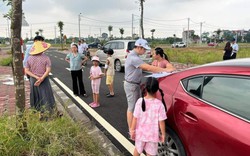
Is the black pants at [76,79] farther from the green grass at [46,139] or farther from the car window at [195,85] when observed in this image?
the car window at [195,85]

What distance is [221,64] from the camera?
118 inches

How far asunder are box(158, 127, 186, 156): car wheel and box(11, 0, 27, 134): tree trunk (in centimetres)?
192

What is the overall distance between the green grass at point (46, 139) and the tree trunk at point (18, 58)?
0.10 meters

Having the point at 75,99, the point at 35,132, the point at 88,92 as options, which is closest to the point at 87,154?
the point at 35,132

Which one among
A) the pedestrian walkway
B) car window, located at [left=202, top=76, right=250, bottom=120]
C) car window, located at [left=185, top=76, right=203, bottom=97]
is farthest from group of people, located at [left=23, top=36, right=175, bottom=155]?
the pedestrian walkway

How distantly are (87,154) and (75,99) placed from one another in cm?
423

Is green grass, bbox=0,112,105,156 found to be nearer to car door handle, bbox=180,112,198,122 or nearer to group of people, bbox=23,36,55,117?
group of people, bbox=23,36,55,117

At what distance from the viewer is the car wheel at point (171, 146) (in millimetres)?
3182

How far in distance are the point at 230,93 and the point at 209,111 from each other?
0.28 m

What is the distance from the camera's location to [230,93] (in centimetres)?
271

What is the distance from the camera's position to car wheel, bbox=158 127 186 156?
318cm

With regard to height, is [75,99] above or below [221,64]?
below

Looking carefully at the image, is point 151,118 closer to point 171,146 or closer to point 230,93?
point 171,146

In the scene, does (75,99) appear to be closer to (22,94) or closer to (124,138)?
(124,138)
